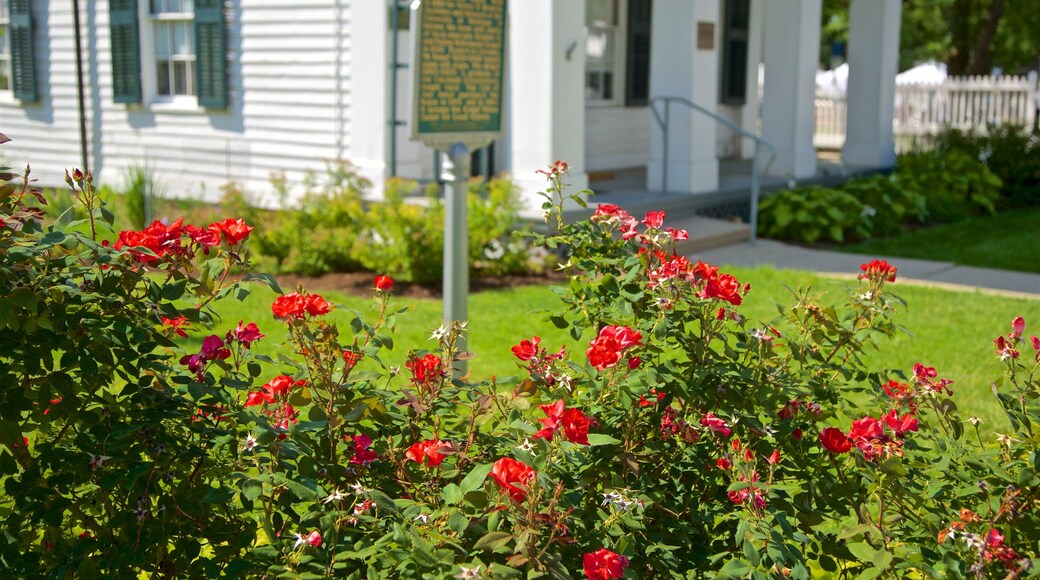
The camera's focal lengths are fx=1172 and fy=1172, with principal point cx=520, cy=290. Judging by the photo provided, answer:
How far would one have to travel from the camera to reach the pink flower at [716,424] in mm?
2893

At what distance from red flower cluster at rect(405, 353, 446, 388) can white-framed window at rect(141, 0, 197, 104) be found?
35.2 ft

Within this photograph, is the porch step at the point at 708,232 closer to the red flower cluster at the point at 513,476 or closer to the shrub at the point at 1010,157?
the shrub at the point at 1010,157

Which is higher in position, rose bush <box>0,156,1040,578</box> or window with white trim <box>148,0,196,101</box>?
window with white trim <box>148,0,196,101</box>

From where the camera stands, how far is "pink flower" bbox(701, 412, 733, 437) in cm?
289

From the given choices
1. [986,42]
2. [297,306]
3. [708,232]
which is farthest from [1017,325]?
[986,42]

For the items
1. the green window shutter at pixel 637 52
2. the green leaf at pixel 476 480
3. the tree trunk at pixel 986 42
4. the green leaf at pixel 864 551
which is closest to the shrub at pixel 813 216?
the green window shutter at pixel 637 52

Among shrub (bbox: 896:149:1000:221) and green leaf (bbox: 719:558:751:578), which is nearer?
green leaf (bbox: 719:558:751:578)

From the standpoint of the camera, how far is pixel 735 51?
52.5 ft

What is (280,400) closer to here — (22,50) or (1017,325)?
(1017,325)

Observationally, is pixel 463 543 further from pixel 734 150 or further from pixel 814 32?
pixel 734 150

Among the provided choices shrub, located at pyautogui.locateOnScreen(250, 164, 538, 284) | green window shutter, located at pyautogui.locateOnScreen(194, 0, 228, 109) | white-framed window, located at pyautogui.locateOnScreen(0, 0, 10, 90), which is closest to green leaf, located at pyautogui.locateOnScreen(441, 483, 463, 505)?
Result: shrub, located at pyautogui.locateOnScreen(250, 164, 538, 284)

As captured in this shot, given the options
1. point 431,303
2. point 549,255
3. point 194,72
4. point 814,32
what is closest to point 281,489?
point 431,303

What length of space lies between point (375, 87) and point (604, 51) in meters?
4.38

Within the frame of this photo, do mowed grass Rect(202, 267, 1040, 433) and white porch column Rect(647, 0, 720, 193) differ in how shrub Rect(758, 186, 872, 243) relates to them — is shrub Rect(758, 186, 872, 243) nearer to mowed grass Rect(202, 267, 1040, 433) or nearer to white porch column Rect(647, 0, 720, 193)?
white porch column Rect(647, 0, 720, 193)
